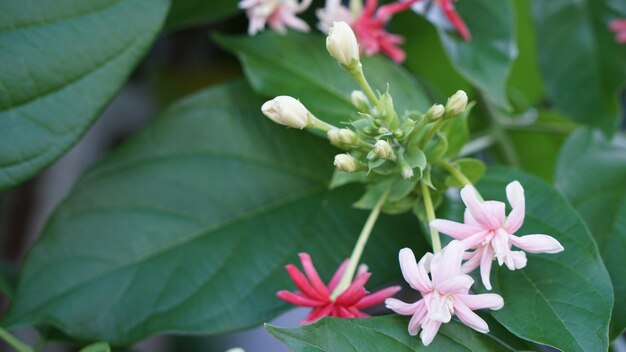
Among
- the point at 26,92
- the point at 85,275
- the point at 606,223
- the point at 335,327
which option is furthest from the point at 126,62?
the point at 606,223

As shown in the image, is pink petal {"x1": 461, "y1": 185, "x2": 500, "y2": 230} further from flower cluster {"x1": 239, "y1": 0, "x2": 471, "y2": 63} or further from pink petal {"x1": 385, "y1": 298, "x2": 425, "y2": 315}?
flower cluster {"x1": 239, "y1": 0, "x2": 471, "y2": 63}

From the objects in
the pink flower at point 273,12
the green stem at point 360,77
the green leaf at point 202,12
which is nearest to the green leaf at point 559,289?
the green stem at point 360,77

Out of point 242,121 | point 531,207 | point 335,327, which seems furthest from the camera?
point 242,121

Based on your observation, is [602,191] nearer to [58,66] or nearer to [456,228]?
[456,228]

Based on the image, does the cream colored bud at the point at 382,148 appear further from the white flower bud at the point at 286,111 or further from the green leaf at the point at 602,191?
the green leaf at the point at 602,191

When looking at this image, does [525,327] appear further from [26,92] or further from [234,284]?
[26,92]

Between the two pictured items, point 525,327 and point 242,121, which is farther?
point 242,121
